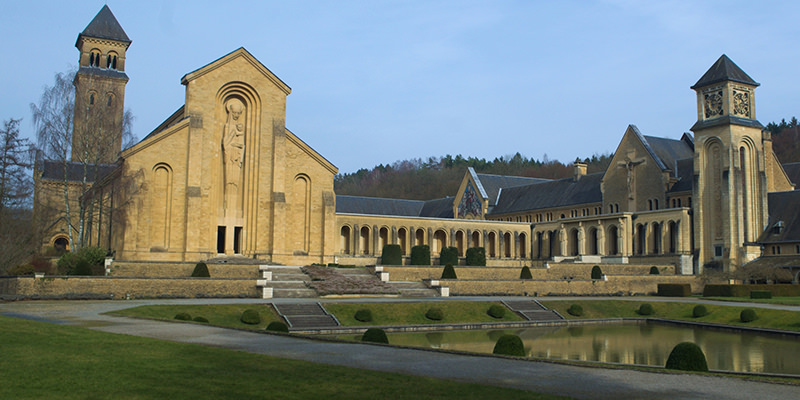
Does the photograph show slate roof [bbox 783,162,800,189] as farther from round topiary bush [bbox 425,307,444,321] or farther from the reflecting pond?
round topiary bush [bbox 425,307,444,321]

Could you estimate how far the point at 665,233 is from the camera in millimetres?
57438

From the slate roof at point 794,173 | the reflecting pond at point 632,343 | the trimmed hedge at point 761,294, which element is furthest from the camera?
the slate roof at point 794,173

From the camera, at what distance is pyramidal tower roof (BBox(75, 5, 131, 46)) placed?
258 feet

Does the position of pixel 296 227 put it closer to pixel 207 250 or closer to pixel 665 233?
pixel 207 250

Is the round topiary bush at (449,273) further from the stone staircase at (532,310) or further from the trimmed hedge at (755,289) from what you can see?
the trimmed hedge at (755,289)

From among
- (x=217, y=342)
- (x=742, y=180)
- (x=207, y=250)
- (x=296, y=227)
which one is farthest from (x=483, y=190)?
(x=217, y=342)

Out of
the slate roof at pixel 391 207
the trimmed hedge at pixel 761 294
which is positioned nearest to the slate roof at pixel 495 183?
the slate roof at pixel 391 207

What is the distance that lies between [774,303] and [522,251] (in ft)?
123

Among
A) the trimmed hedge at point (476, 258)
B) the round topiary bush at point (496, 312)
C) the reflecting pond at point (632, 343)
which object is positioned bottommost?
the reflecting pond at point (632, 343)

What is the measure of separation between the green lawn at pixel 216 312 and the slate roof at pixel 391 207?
44.4 meters

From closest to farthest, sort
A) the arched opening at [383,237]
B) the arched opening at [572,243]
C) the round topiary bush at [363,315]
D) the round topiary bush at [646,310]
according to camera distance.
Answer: the round topiary bush at [363,315], the round topiary bush at [646,310], the arched opening at [572,243], the arched opening at [383,237]

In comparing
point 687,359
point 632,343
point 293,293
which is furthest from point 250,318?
point 687,359

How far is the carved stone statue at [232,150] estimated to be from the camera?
1833 inches

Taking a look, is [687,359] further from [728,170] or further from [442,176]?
[442,176]
